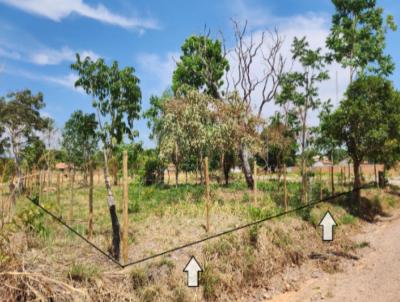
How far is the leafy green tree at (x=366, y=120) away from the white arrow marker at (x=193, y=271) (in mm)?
10539

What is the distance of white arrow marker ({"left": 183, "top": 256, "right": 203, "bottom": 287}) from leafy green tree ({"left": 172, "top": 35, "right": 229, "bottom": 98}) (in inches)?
678

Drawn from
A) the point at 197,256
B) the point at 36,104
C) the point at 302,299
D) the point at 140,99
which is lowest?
the point at 302,299

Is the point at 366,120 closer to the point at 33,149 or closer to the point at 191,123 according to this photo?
the point at 191,123

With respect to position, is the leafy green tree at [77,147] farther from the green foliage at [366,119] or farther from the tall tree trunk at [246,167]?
the green foliage at [366,119]

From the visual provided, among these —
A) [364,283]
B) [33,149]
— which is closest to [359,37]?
[364,283]

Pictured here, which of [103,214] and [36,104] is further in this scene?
[36,104]

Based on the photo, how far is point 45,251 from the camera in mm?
7828

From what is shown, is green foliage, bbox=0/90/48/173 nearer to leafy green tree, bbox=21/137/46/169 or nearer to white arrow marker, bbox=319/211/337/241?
leafy green tree, bbox=21/137/46/169

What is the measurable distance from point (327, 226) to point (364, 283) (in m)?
3.90

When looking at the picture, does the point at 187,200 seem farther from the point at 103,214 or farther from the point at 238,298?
the point at 238,298

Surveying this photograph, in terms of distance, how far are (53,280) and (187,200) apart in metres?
8.50

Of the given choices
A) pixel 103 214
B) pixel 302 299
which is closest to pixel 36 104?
pixel 103 214

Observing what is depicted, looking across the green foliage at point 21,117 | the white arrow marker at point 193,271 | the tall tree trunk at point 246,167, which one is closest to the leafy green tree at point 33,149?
the green foliage at point 21,117

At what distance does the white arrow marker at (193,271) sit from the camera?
8234 mm
